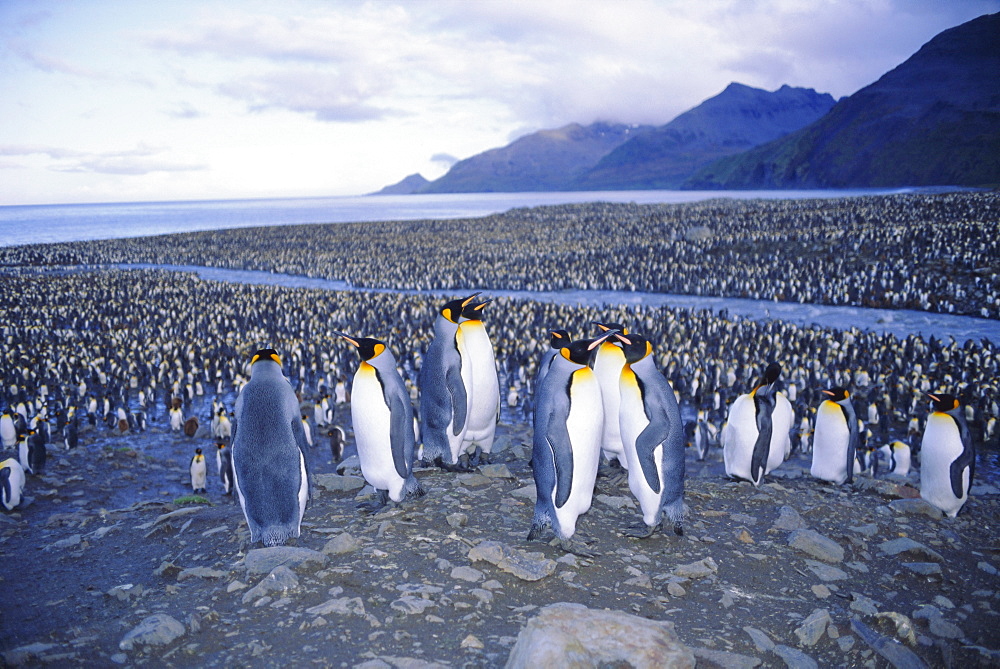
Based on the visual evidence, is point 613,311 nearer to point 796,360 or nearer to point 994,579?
point 796,360

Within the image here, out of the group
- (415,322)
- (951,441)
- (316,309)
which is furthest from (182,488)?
(316,309)

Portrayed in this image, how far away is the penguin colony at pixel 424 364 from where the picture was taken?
8602 mm

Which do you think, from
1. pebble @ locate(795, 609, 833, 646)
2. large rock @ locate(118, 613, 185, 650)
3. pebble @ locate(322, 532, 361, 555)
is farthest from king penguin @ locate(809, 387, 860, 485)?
large rock @ locate(118, 613, 185, 650)

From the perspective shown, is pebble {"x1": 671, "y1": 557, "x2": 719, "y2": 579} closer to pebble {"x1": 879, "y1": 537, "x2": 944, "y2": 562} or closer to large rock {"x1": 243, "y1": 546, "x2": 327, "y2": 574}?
pebble {"x1": 879, "y1": 537, "x2": 944, "y2": 562}

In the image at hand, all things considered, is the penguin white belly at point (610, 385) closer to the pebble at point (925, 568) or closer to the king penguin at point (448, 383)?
the king penguin at point (448, 383)

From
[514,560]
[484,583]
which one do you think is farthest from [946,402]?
[484,583]

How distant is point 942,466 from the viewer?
5309 millimetres

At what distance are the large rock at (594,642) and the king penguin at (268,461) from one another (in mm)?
2051

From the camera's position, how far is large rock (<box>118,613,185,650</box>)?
284 cm

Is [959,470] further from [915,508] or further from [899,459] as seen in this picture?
[899,459]

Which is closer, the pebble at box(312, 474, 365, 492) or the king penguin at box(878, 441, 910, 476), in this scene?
the pebble at box(312, 474, 365, 492)

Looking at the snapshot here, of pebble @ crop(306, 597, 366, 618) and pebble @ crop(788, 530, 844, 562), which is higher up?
pebble @ crop(306, 597, 366, 618)

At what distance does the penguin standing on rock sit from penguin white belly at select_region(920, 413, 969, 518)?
24.5ft

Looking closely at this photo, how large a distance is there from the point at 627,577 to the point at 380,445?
2.02 m
